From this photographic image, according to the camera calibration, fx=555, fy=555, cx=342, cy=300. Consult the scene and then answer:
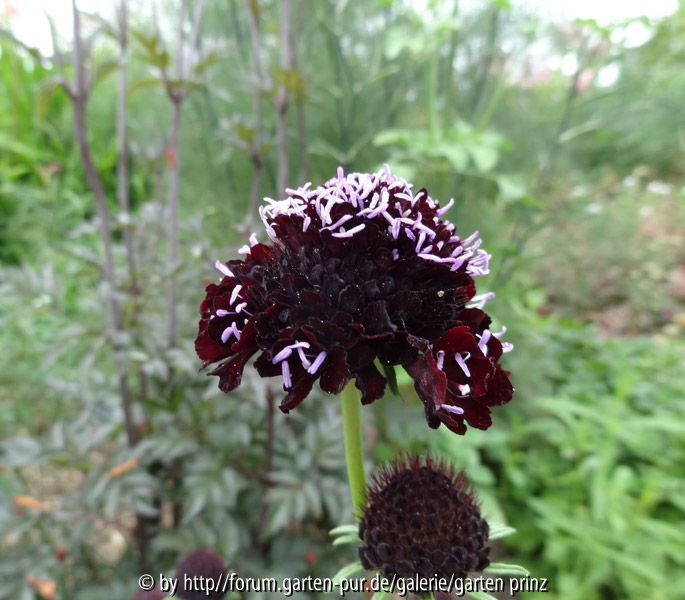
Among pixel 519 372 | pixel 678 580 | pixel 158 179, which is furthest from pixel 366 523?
pixel 519 372

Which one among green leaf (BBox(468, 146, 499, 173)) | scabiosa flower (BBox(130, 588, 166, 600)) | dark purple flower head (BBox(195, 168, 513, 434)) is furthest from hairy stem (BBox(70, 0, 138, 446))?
green leaf (BBox(468, 146, 499, 173))

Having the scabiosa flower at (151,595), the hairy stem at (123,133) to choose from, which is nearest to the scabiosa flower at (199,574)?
the scabiosa flower at (151,595)

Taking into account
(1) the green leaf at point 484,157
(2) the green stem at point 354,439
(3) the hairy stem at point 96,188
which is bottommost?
(2) the green stem at point 354,439

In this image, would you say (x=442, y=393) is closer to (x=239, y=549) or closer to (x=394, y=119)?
(x=239, y=549)

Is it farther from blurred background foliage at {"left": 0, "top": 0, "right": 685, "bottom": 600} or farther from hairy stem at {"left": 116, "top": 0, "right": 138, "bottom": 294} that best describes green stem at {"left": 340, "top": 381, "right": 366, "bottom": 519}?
hairy stem at {"left": 116, "top": 0, "right": 138, "bottom": 294}

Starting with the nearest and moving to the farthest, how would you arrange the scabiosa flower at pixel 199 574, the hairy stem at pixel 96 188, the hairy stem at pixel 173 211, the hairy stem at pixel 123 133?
1. the scabiosa flower at pixel 199 574
2. the hairy stem at pixel 96 188
3. the hairy stem at pixel 123 133
4. the hairy stem at pixel 173 211

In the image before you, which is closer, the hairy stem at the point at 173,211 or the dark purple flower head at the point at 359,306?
the dark purple flower head at the point at 359,306

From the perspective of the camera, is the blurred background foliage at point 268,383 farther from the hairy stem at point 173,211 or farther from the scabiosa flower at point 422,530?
the scabiosa flower at point 422,530

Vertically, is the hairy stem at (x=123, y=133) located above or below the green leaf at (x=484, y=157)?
below
